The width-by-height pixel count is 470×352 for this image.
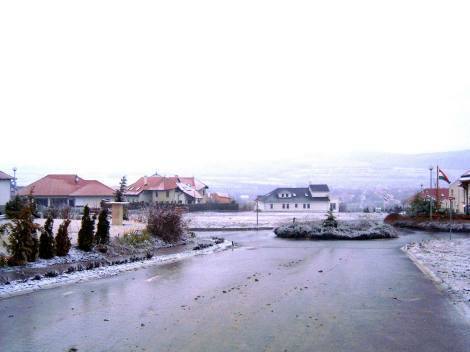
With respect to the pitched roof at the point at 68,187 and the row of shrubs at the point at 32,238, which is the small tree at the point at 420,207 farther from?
the pitched roof at the point at 68,187

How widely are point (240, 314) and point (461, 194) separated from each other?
65.3m

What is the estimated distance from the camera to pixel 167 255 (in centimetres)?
2006

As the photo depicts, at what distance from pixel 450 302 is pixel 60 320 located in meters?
7.02

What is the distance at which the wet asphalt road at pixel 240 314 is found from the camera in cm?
729

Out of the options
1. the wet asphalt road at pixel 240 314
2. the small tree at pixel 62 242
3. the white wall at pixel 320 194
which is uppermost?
the white wall at pixel 320 194

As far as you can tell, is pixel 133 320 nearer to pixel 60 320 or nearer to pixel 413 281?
pixel 60 320

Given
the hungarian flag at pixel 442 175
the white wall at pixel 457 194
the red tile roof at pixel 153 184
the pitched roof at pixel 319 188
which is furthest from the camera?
the pitched roof at pixel 319 188

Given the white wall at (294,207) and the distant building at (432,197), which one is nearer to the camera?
the distant building at (432,197)

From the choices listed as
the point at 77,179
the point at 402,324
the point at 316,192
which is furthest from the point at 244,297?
the point at 316,192

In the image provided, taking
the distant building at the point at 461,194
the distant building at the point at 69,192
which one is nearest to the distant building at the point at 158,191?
the distant building at the point at 69,192

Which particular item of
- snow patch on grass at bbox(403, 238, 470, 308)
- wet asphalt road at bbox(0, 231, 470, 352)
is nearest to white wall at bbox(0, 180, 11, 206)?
snow patch on grass at bbox(403, 238, 470, 308)

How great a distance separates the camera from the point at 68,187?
268 feet

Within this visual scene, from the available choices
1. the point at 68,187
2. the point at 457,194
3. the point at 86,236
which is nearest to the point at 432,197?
the point at 457,194

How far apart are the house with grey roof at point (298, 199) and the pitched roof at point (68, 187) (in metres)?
39.5
